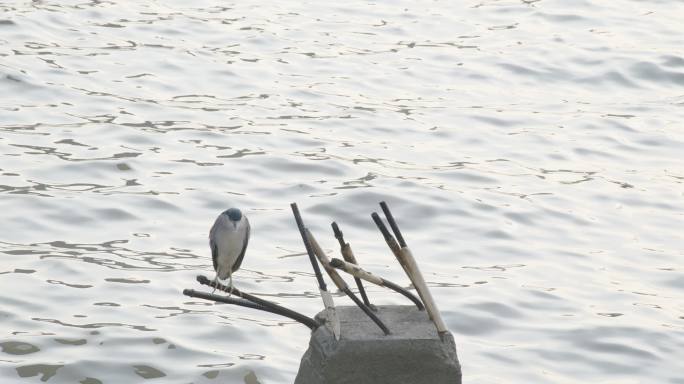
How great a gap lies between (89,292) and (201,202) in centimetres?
181

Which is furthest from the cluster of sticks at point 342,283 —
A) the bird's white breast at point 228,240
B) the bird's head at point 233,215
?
the bird's head at point 233,215

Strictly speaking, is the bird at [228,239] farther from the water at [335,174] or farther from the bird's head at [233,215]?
the water at [335,174]

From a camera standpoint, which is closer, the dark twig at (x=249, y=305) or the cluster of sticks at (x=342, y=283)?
the dark twig at (x=249, y=305)

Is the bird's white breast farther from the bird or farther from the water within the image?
the water

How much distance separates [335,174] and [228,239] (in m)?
5.65

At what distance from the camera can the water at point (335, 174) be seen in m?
8.16

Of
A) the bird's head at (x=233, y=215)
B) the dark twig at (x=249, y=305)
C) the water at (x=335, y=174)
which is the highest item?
the bird's head at (x=233, y=215)

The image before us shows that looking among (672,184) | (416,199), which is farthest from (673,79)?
(416,199)

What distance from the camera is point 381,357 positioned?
18.4 ft

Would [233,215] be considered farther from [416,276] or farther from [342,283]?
[416,276]

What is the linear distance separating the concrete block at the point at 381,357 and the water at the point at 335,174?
1963mm

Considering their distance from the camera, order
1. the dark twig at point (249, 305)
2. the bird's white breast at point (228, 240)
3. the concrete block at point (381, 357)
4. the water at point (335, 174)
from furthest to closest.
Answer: the water at point (335, 174), the concrete block at point (381, 357), the bird's white breast at point (228, 240), the dark twig at point (249, 305)

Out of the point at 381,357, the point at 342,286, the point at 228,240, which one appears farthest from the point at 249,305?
the point at 381,357

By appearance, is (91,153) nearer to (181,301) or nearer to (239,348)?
(181,301)
